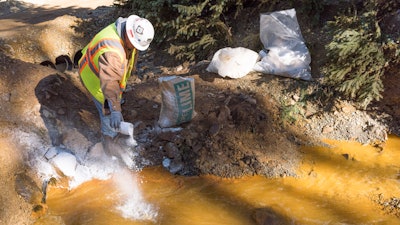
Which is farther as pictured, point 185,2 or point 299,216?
point 185,2

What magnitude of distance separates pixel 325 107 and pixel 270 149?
1.20 metres

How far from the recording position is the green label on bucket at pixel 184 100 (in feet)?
13.5

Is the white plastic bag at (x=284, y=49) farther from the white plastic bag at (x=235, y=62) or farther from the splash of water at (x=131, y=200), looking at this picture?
the splash of water at (x=131, y=200)

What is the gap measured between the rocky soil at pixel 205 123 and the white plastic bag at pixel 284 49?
0.16m

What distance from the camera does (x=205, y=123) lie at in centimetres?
451

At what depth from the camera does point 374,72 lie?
4535 mm

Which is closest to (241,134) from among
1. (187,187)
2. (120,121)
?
(187,187)

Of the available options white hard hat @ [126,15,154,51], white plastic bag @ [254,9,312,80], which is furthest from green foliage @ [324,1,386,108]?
white hard hat @ [126,15,154,51]

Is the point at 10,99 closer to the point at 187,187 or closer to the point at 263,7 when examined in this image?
the point at 187,187

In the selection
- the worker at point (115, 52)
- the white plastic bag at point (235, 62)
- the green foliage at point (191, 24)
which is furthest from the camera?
the green foliage at point (191, 24)

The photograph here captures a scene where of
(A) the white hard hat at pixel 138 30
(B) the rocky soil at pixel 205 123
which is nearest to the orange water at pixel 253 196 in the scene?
(B) the rocky soil at pixel 205 123

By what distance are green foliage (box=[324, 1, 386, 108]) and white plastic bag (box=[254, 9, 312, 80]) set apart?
1.45 feet

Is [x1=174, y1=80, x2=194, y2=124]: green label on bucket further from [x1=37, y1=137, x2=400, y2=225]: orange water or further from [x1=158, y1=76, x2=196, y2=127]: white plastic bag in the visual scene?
[x1=37, y1=137, x2=400, y2=225]: orange water

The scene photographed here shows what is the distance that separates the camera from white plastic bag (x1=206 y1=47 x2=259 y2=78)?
512 centimetres
